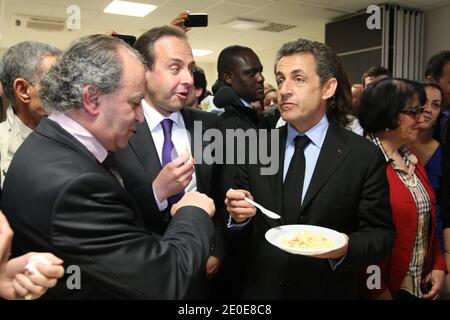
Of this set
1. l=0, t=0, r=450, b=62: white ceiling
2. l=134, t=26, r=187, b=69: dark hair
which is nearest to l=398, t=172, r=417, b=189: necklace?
l=134, t=26, r=187, b=69: dark hair

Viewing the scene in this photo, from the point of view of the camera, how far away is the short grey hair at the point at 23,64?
1656 millimetres

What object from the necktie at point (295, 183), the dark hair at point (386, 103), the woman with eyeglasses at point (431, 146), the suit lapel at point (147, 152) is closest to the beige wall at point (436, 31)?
the woman with eyeglasses at point (431, 146)

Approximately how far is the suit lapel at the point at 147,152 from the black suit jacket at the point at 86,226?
516 millimetres

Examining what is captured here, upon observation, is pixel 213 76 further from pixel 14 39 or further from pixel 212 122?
pixel 212 122

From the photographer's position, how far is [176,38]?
1.68 meters

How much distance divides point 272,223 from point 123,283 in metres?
0.67

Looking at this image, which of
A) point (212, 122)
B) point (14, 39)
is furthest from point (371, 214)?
point (14, 39)

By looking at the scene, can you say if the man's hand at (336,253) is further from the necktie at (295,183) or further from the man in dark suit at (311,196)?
the necktie at (295,183)

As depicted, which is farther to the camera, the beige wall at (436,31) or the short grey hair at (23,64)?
the beige wall at (436,31)

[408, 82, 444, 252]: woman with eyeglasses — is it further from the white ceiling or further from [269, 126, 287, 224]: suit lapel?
the white ceiling

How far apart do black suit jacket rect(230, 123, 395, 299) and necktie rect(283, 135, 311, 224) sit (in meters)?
0.02

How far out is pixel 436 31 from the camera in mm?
6051

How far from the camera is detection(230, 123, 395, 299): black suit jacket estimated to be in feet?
4.76
